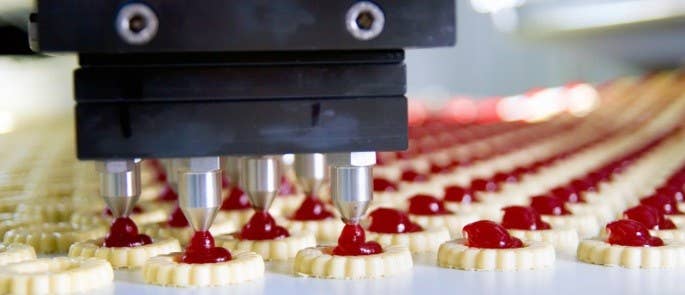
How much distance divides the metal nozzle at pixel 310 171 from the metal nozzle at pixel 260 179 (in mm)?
207

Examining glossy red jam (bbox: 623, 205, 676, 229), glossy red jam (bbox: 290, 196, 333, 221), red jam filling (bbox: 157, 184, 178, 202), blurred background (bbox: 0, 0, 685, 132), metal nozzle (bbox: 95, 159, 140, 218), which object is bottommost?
glossy red jam (bbox: 623, 205, 676, 229)

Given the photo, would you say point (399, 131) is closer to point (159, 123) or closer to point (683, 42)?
point (159, 123)

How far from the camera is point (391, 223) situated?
135 centimetres

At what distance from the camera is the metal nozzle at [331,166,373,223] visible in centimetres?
108

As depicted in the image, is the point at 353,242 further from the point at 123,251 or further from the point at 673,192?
the point at 673,192

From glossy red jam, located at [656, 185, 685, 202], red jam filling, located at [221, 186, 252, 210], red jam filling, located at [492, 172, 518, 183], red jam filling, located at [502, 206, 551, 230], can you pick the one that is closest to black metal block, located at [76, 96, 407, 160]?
red jam filling, located at [502, 206, 551, 230]

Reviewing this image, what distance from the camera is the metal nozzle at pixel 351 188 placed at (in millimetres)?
1078

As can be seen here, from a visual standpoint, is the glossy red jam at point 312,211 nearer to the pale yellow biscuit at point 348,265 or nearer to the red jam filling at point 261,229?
the red jam filling at point 261,229

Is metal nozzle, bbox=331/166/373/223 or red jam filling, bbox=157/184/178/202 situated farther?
red jam filling, bbox=157/184/178/202

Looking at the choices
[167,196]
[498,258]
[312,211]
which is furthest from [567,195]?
[167,196]

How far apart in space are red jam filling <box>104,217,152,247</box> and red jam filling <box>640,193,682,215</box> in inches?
28.5

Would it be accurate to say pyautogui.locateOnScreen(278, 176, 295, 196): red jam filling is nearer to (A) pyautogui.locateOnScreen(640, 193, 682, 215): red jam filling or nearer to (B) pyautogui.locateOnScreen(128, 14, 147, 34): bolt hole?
(A) pyautogui.locateOnScreen(640, 193, 682, 215): red jam filling

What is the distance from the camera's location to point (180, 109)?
99cm

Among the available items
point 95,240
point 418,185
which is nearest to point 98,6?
point 95,240
